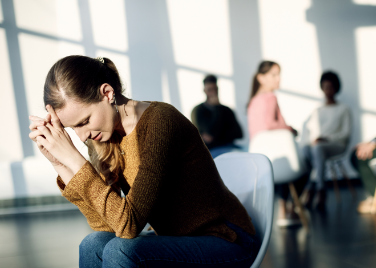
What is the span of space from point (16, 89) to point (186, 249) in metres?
3.69

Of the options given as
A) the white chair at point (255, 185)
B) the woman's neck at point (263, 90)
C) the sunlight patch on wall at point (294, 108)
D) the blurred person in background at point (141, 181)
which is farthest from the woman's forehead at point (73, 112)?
the sunlight patch on wall at point (294, 108)

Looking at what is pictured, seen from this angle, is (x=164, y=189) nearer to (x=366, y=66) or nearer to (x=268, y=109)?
(x=268, y=109)

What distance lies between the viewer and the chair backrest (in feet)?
7.34

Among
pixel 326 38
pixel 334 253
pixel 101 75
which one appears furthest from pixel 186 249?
pixel 326 38

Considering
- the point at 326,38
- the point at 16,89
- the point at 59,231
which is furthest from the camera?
the point at 326,38

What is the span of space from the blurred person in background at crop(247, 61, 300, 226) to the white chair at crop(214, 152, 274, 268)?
1.35 meters

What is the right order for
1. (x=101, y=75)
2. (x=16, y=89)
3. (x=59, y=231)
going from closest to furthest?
(x=101, y=75)
(x=59, y=231)
(x=16, y=89)

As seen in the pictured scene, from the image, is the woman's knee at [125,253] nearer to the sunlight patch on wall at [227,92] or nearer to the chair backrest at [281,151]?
the chair backrest at [281,151]

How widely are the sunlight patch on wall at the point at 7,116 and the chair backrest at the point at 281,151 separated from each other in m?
2.90

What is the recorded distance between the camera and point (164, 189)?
34.4 inches

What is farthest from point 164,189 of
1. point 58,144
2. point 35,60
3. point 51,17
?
point 51,17

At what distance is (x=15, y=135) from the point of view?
3.90 metres

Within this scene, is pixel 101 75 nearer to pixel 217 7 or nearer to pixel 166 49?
pixel 166 49

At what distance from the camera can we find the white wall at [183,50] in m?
3.88
